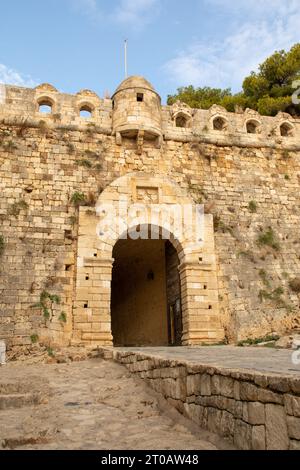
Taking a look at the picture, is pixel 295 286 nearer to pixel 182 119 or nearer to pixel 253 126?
pixel 253 126

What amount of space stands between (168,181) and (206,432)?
9245 mm

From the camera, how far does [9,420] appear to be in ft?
14.0

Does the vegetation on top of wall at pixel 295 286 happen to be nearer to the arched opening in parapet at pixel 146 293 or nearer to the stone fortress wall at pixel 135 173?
the stone fortress wall at pixel 135 173

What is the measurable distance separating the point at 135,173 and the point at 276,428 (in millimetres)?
9955

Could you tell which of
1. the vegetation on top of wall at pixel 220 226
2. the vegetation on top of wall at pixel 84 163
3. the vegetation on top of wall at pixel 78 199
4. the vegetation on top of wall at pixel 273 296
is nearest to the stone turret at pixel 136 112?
the vegetation on top of wall at pixel 84 163

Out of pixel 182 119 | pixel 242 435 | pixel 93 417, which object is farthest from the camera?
pixel 182 119

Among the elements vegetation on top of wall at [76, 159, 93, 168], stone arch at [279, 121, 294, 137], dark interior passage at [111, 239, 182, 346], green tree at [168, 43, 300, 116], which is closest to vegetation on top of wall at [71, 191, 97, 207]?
vegetation on top of wall at [76, 159, 93, 168]

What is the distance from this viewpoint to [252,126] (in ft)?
48.0

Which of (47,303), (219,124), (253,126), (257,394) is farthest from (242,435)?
(253,126)

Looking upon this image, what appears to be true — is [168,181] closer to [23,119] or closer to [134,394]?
[23,119]

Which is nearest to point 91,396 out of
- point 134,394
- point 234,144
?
point 134,394

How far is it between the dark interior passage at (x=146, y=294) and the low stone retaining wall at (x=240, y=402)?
7.68m

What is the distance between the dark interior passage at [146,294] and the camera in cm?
1279
